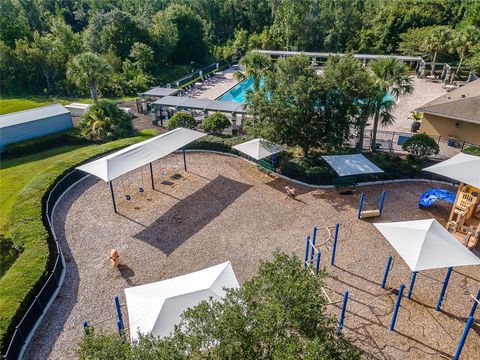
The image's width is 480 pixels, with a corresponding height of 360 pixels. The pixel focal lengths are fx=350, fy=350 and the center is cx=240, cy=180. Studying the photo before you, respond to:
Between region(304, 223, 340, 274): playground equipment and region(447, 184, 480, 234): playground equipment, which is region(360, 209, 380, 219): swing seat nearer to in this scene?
region(304, 223, 340, 274): playground equipment

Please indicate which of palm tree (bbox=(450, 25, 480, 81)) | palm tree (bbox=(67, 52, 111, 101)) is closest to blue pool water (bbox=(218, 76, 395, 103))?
palm tree (bbox=(67, 52, 111, 101))

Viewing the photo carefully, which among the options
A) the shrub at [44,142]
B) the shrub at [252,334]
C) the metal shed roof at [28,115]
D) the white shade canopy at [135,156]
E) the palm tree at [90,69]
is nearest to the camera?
the shrub at [252,334]

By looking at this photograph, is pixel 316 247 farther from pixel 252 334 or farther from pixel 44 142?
pixel 44 142

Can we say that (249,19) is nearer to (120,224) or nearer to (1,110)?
(1,110)

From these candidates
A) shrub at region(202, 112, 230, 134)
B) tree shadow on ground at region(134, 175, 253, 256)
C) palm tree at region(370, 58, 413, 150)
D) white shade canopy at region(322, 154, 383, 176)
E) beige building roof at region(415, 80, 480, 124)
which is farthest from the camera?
shrub at region(202, 112, 230, 134)

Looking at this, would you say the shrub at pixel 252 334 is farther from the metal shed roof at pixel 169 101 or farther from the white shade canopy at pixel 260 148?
the metal shed roof at pixel 169 101

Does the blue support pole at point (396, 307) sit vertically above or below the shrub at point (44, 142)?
above

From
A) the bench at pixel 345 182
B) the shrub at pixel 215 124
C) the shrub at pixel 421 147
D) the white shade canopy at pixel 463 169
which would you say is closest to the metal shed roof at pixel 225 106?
the shrub at pixel 215 124

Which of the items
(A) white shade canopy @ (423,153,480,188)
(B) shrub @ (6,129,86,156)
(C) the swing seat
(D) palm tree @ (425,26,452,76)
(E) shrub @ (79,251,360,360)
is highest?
(D) palm tree @ (425,26,452,76)
